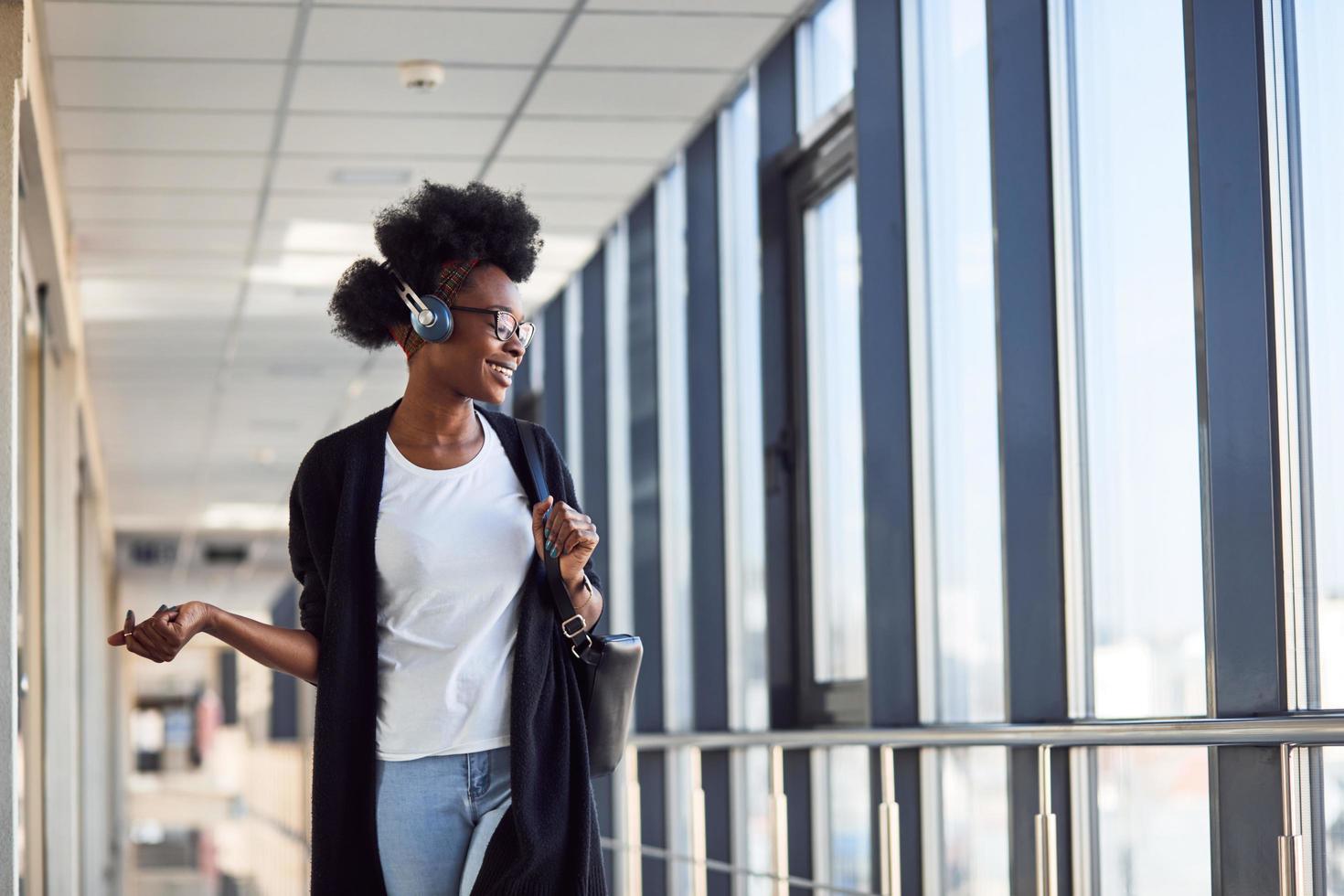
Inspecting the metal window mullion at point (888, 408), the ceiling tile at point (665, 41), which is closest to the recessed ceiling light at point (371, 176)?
the ceiling tile at point (665, 41)

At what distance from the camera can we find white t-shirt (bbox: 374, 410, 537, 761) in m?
1.96

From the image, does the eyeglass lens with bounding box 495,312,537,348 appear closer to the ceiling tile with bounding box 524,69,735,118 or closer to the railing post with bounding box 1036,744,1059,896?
the railing post with bounding box 1036,744,1059,896

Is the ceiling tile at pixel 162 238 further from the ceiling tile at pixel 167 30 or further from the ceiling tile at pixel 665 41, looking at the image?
the ceiling tile at pixel 665 41

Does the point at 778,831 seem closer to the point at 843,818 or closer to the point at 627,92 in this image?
the point at 843,818

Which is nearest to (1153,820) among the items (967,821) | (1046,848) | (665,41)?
(1046,848)

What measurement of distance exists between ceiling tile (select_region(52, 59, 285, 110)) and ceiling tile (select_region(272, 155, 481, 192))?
2.00ft

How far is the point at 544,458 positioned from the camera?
2127 mm

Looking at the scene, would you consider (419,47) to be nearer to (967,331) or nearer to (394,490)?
(967,331)

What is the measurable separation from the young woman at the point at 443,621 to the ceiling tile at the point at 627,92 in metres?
3.29

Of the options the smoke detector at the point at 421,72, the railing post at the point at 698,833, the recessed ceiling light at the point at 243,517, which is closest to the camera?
the railing post at the point at 698,833

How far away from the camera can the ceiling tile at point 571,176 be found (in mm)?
6141

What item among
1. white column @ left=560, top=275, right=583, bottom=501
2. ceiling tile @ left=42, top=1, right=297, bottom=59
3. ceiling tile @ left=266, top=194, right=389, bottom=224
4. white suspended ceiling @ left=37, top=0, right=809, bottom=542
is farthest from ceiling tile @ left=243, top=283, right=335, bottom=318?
ceiling tile @ left=42, top=1, right=297, bottom=59

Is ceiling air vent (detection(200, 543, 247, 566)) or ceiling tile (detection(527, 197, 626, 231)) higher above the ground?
ceiling tile (detection(527, 197, 626, 231))

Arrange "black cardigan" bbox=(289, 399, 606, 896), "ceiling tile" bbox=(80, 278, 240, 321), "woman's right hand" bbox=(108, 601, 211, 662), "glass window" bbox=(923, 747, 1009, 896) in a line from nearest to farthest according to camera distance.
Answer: "woman's right hand" bbox=(108, 601, 211, 662) < "black cardigan" bbox=(289, 399, 606, 896) < "glass window" bbox=(923, 747, 1009, 896) < "ceiling tile" bbox=(80, 278, 240, 321)
